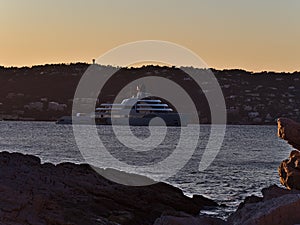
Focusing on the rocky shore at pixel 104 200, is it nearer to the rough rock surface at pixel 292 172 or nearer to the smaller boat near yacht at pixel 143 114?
the rough rock surface at pixel 292 172

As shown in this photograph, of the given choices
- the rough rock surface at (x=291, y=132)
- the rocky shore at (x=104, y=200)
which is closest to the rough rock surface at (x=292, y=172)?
the rocky shore at (x=104, y=200)

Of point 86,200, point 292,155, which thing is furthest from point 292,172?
point 86,200

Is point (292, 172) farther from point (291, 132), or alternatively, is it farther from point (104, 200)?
point (104, 200)

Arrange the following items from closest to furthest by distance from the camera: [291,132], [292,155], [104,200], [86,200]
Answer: [86,200] < [104,200] < [291,132] < [292,155]

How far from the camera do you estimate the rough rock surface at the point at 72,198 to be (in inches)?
615

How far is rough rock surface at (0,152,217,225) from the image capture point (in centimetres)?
1562

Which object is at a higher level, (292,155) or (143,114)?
(143,114)

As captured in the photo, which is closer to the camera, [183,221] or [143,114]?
[183,221]

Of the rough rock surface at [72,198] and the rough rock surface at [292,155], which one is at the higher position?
the rough rock surface at [292,155]

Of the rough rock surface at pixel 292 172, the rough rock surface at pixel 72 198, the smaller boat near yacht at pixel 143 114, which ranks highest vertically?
the smaller boat near yacht at pixel 143 114

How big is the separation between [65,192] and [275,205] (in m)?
7.79

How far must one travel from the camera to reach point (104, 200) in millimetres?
19047

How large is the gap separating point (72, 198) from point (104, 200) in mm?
1282

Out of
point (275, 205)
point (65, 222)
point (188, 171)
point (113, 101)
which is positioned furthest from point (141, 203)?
point (113, 101)
